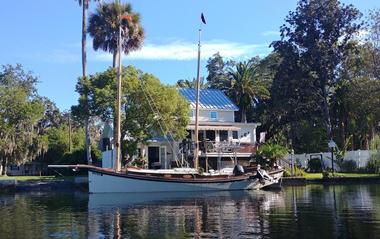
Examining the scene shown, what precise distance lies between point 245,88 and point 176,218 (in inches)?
1924

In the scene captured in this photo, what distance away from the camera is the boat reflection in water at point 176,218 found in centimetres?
1870

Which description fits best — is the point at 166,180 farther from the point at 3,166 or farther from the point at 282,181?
the point at 3,166

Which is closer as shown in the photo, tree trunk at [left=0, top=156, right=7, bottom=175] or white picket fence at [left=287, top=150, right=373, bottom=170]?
white picket fence at [left=287, top=150, right=373, bottom=170]

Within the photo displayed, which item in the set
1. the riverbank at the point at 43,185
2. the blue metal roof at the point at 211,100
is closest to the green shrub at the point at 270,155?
the blue metal roof at the point at 211,100

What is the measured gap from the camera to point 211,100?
64.2m

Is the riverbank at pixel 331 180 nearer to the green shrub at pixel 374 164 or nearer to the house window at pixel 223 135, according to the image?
the green shrub at pixel 374 164

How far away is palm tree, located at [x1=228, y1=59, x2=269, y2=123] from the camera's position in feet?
232

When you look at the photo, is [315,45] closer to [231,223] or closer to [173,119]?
[173,119]

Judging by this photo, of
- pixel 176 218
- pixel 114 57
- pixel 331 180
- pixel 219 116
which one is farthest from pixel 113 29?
pixel 176 218

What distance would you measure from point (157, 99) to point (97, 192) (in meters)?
13.4

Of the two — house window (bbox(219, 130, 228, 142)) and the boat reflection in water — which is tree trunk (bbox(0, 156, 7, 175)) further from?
the boat reflection in water

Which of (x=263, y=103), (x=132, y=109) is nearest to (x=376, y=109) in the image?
(x=263, y=103)

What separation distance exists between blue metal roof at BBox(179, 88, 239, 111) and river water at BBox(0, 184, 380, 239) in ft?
103

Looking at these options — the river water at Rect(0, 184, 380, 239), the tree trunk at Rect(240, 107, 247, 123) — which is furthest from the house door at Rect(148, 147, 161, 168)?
the river water at Rect(0, 184, 380, 239)
